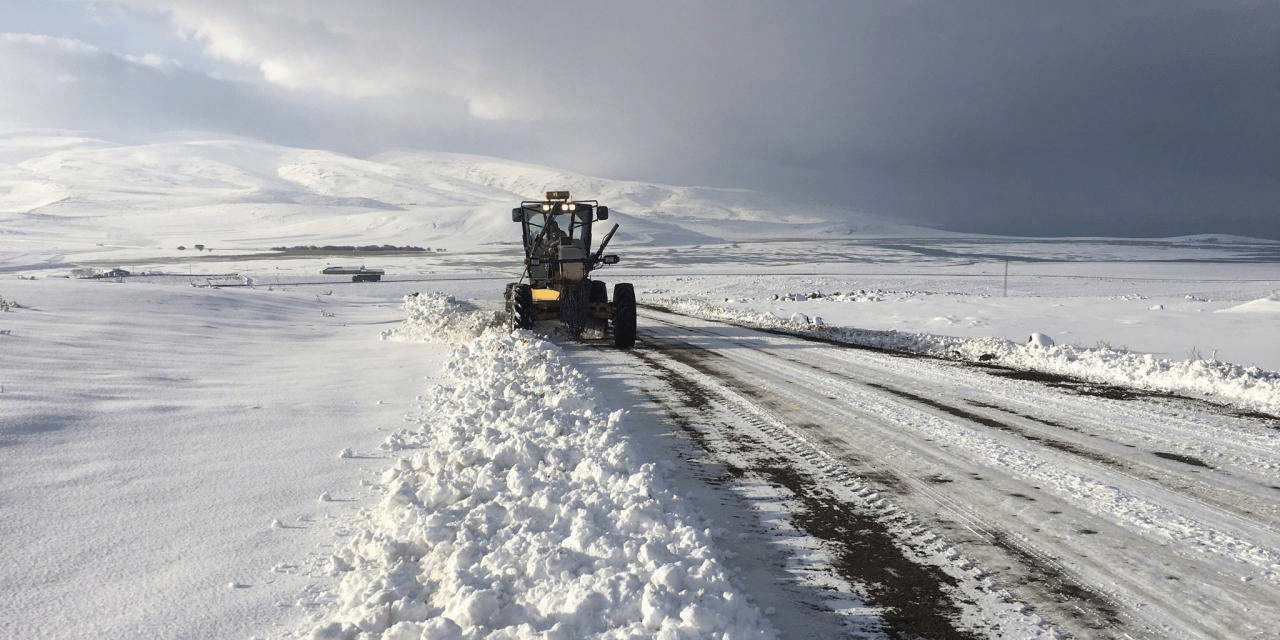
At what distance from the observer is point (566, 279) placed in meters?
16.0

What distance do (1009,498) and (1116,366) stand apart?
7.58 meters

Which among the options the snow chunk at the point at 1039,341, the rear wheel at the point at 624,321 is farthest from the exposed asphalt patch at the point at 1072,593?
the rear wheel at the point at 624,321

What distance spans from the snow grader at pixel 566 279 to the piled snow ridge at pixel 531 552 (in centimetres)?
890

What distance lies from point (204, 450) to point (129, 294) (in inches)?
628

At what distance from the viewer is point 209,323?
16.7 metres

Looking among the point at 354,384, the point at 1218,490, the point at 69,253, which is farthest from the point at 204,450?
the point at 69,253

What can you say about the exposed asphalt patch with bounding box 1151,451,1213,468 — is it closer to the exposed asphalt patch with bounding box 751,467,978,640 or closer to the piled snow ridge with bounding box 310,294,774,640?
the exposed asphalt patch with bounding box 751,467,978,640

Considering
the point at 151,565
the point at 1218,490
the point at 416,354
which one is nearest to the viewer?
the point at 151,565

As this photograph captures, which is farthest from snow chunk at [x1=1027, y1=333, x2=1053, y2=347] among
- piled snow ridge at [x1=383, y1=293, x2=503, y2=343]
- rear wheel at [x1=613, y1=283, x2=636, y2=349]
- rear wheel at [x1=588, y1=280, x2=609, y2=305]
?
piled snow ridge at [x1=383, y1=293, x2=503, y2=343]

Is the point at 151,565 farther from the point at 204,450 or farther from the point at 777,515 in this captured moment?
the point at 777,515

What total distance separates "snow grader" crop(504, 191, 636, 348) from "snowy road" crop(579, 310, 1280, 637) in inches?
214

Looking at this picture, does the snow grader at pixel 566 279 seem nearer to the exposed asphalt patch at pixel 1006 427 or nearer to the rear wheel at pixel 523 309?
the rear wheel at pixel 523 309

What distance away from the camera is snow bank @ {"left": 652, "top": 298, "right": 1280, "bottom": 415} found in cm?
959

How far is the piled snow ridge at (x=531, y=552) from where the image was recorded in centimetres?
333
